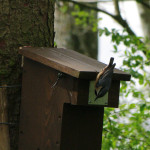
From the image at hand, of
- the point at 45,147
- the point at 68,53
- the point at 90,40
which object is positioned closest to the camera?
the point at 45,147

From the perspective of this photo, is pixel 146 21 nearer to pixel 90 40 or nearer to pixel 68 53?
pixel 90 40

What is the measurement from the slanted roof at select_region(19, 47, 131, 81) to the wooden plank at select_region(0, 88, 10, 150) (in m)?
0.27

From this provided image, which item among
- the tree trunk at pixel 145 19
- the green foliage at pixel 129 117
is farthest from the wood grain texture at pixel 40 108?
the tree trunk at pixel 145 19

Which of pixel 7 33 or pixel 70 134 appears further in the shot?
pixel 7 33

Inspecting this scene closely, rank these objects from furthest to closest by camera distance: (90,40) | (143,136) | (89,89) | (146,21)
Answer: (146,21)
(90,40)
(143,136)
(89,89)

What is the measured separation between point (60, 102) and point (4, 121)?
0.39 m

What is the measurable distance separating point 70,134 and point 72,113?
12 cm

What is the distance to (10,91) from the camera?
7.59 ft

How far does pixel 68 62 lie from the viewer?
6.67 ft

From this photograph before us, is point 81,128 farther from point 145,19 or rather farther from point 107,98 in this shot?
point 145,19

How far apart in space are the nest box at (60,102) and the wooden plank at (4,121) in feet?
0.31

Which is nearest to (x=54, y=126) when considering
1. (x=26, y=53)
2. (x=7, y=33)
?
(x=26, y=53)

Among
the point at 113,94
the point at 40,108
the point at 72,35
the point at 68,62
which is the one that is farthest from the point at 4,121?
the point at 72,35

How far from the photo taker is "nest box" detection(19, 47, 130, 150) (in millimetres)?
1957
